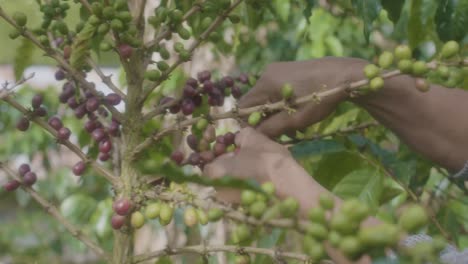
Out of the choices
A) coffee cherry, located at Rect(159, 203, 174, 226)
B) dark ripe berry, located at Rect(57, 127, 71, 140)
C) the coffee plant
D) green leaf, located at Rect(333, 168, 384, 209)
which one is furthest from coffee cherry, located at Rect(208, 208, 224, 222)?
green leaf, located at Rect(333, 168, 384, 209)

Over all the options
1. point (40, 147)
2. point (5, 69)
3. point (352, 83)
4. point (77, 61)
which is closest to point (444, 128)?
point (352, 83)

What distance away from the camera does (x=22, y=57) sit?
167 centimetres

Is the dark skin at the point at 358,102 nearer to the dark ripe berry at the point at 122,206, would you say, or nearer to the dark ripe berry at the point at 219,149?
the dark ripe berry at the point at 219,149

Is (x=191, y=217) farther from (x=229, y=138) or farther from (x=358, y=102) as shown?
(x=358, y=102)

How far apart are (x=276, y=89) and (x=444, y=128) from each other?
34cm

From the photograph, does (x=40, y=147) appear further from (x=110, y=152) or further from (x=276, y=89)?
(x=276, y=89)

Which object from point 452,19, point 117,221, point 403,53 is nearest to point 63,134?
point 117,221

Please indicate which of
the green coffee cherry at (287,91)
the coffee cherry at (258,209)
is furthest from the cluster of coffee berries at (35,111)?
the coffee cherry at (258,209)

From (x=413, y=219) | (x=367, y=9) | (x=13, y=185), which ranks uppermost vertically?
(x=367, y=9)

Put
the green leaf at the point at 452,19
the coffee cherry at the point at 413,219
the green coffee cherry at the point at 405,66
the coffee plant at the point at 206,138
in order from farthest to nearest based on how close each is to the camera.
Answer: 1. the green leaf at the point at 452,19
2. the green coffee cherry at the point at 405,66
3. the coffee plant at the point at 206,138
4. the coffee cherry at the point at 413,219

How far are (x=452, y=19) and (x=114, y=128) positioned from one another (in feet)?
2.63

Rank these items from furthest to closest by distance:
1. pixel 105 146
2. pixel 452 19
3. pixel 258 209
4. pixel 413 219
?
pixel 452 19
pixel 105 146
pixel 258 209
pixel 413 219

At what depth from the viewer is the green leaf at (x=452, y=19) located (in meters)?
1.60

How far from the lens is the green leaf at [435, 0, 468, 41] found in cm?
160
